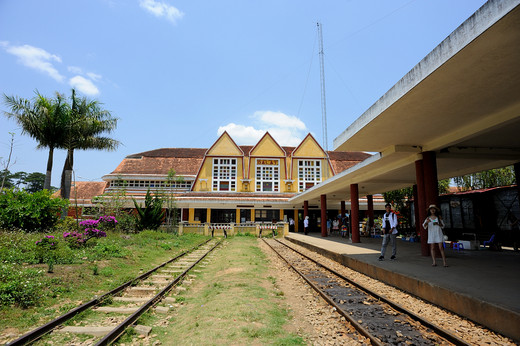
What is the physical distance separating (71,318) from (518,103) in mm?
9828

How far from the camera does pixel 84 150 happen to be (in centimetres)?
2175

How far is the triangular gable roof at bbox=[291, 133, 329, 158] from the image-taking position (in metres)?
36.0

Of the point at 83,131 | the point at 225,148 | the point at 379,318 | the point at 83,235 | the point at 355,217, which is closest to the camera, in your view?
the point at 379,318

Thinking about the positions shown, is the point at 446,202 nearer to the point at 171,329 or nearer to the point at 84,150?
the point at 171,329

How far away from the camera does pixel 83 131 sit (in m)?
20.3

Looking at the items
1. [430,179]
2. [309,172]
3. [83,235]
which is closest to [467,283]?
[430,179]

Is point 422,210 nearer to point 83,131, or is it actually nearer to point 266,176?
point 83,131

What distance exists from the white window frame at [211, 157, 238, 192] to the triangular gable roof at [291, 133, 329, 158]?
723cm

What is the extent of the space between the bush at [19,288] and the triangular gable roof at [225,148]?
28.7 m

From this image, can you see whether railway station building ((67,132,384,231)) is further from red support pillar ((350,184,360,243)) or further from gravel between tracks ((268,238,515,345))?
gravel between tracks ((268,238,515,345))

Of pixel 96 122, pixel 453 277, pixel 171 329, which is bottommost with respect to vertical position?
pixel 171 329

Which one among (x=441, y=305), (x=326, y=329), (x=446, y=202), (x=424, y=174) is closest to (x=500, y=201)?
(x=446, y=202)

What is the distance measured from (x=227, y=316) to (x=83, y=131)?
1946 centimetres

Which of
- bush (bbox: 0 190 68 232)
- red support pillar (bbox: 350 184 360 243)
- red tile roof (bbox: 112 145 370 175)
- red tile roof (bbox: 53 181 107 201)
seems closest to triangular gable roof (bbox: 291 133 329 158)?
red tile roof (bbox: 112 145 370 175)
